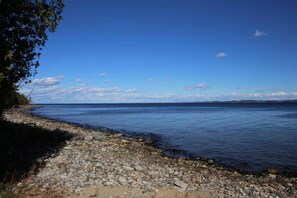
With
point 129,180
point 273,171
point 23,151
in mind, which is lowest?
point 273,171

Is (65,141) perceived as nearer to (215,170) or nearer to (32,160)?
(32,160)

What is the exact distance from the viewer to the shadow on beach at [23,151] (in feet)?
44.6

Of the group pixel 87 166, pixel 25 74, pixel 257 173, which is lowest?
pixel 257 173

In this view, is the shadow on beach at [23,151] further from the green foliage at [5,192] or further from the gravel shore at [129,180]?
the gravel shore at [129,180]

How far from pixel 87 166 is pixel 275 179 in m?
10.8

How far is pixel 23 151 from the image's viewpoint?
17141mm

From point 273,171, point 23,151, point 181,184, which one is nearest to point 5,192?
point 181,184

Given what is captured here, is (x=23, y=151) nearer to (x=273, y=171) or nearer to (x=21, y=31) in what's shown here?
(x=21, y=31)

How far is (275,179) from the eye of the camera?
55.7 ft

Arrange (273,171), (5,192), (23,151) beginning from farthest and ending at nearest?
(273,171), (23,151), (5,192)

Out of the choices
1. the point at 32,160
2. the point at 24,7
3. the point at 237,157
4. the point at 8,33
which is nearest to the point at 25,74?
the point at 8,33

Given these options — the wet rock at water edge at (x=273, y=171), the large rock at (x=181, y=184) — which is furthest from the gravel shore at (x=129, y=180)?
the wet rock at water edge at (x=273, y=171)

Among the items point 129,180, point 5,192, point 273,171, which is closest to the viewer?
point 5,192

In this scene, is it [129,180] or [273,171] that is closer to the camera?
[129,180]
